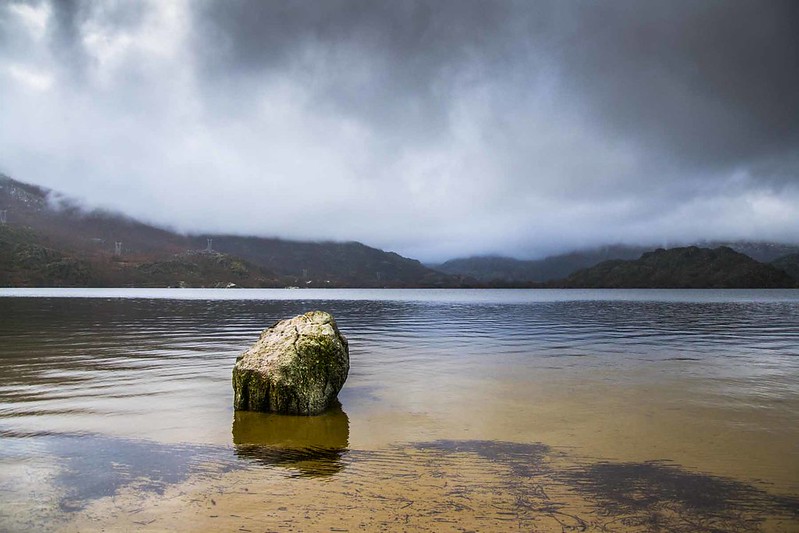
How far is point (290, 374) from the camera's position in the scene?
14.6 metres

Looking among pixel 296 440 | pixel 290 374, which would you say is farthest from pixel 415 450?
pixel 290 374

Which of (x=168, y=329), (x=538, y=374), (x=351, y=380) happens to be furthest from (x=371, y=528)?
(x=168, y=329)

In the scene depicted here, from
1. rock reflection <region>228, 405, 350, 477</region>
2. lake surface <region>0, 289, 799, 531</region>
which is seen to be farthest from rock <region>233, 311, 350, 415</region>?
lake surface <region>0, 289, 799, 531</region>

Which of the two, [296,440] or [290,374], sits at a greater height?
[290,374]

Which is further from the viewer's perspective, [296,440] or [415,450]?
[296,440]

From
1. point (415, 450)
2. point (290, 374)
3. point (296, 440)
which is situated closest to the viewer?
point (415, 450)

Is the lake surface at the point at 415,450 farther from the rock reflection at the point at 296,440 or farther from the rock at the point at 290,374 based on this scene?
the rock at the point at 290,374

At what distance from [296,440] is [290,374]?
9.70 feet

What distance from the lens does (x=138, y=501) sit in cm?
808

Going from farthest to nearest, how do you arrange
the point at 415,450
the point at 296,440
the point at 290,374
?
the point at 290,374 < the point at 296,440 < the point at 415,450

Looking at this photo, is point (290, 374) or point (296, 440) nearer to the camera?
point (296, 440)

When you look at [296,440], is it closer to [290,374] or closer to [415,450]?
[290,374]

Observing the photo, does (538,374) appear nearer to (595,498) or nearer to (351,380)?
(351,380)

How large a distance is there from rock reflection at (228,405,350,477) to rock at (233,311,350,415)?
375mm
